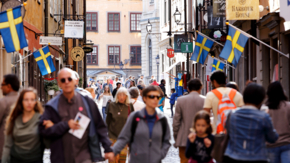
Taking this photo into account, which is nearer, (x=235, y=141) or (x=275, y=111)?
(x=235, y=141)

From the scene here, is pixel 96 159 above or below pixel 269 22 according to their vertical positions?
below

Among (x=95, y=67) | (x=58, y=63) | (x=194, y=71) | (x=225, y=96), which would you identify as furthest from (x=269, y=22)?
(x=95, y=67)

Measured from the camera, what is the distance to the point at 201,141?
19.5 feet

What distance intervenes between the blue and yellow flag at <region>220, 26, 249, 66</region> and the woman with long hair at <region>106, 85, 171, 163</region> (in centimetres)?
595

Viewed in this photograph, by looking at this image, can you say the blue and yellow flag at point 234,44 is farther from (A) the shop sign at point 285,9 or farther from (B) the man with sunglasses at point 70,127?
(B) the man with sunglasses at point 70,127

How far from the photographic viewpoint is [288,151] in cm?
659

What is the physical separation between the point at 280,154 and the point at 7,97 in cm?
347

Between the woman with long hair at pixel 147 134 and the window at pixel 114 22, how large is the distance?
207 ft

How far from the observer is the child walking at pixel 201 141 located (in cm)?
593

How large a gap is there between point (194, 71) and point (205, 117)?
28658 millimetres

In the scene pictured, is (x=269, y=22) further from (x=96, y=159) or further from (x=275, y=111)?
(x=96, y=159)

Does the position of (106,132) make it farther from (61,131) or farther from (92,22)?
(92,22)

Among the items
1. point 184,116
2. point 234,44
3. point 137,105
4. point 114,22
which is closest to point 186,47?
point 234,44

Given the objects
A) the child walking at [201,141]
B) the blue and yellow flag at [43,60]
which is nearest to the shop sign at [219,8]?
the blue and yellow flag at [43,60]
